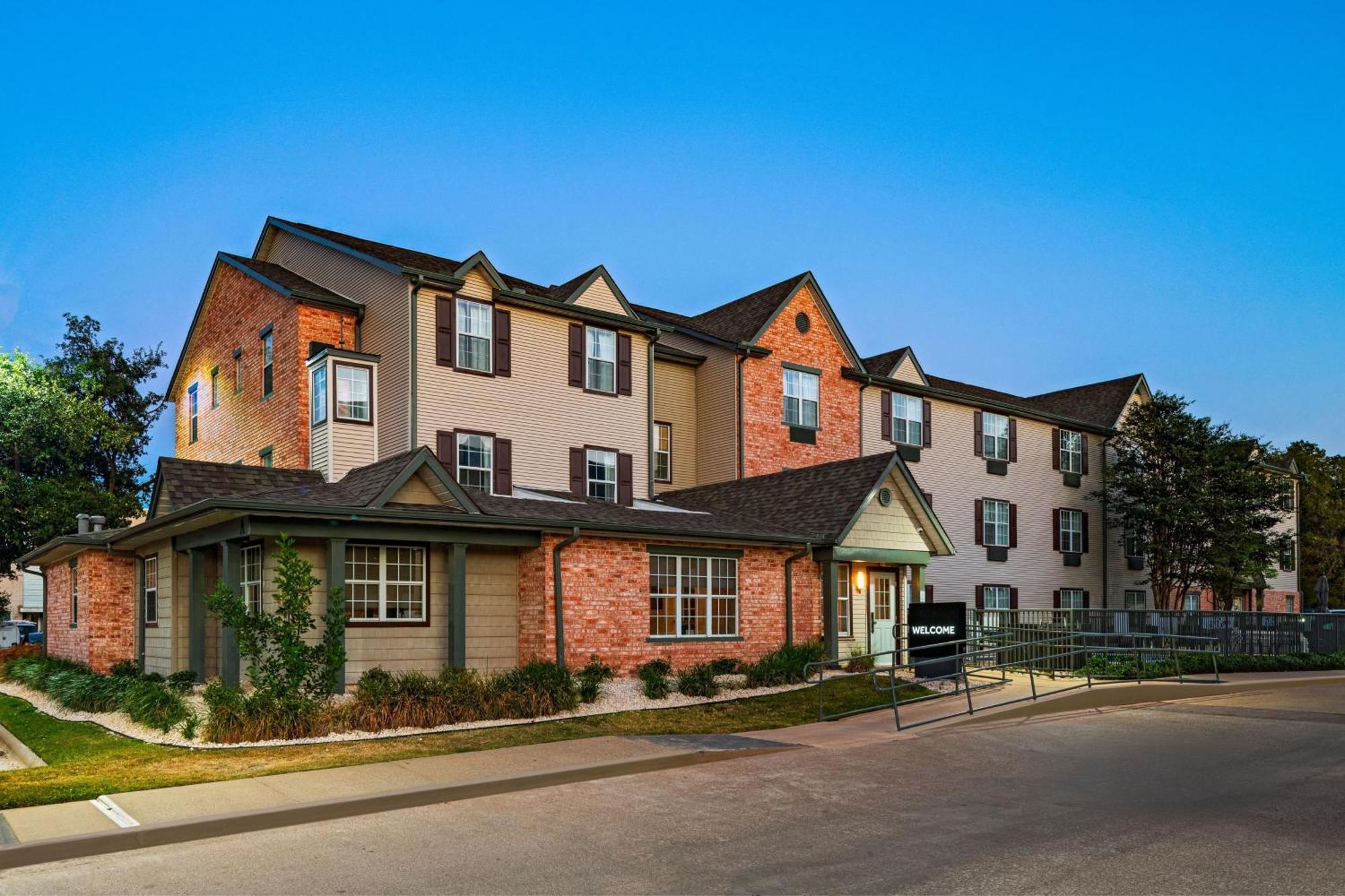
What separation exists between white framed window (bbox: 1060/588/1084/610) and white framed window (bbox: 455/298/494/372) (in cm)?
2529

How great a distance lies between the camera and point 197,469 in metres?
22.3

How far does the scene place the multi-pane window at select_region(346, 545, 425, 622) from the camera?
61.4 ft

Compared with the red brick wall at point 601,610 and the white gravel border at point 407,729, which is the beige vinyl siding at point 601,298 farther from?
the white gravel border at point 407,729

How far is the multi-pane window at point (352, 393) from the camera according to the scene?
24.7 metres

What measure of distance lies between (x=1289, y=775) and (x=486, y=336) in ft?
62.4

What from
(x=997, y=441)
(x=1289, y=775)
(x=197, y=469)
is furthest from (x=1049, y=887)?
(x=997, y=441)

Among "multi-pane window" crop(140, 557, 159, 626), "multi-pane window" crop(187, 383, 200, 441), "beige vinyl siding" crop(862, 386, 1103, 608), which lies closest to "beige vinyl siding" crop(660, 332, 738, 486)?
"beige vinyl siding" crop(862, 386, 1103, 608)

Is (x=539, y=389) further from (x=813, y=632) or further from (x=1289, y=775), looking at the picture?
(x=1289, y=775)

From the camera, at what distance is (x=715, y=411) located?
32500 mm

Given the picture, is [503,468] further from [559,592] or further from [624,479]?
[559,592]

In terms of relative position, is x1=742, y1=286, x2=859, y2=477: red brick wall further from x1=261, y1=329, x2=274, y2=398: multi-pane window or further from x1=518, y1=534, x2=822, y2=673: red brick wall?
x1=261, y1=329, x2=274, y2=398: multi-pane window

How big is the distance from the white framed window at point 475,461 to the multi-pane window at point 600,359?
136 inches

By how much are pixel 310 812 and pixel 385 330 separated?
1713 cm

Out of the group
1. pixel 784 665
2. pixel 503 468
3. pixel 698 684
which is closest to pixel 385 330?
pixel 503 468
